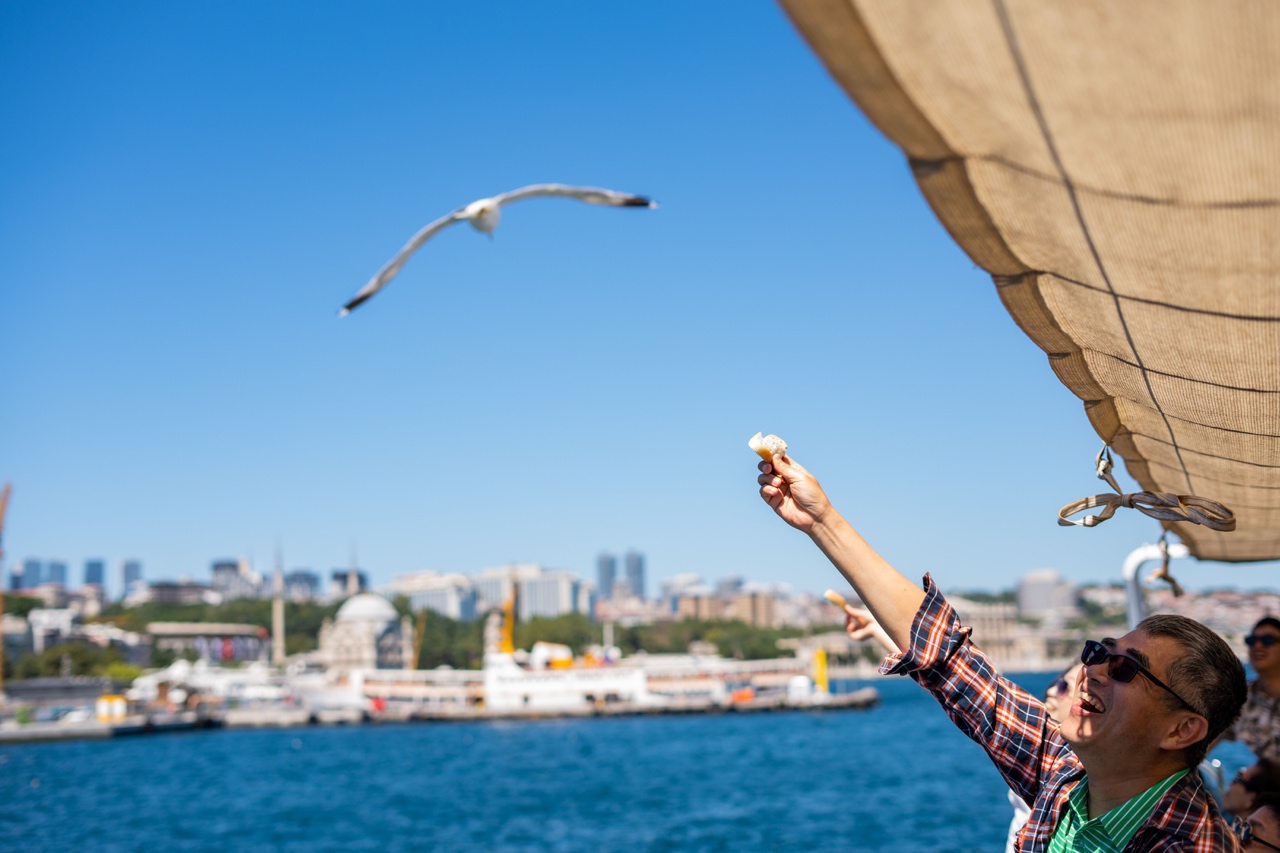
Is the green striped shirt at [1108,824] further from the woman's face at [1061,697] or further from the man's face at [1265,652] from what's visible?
the man's face at [1265,652]

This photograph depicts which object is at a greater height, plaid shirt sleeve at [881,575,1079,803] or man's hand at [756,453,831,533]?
man's hand at [756,453,831,533]

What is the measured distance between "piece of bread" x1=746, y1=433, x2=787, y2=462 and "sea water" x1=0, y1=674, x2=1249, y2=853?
2047 centimetres

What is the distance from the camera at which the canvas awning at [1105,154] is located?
883 millimetres

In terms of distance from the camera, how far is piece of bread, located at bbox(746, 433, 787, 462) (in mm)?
1717

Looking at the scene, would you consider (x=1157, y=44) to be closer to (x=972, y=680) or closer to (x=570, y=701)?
(x=972, y=680)

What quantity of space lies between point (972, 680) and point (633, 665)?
6941cm

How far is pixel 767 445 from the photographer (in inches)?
67.9

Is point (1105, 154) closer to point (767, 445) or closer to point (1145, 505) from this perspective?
point (767, 445)

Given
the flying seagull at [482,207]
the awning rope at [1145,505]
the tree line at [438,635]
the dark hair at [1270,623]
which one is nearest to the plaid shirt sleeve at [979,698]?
the awning rope at [1145,505]

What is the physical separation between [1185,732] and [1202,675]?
8 centimetres

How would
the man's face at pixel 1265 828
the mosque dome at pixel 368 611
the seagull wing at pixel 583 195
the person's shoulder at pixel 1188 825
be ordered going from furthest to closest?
the mosque dome at pixel 368 611 → the seagull wing at pixel 583 195 → the man's face at pixel 1265 828 → the person's shoulder at pixel 1188 825

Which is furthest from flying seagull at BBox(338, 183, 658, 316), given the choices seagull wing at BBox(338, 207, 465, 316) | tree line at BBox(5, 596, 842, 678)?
tree line at BBox(5, 596, 842, 678)

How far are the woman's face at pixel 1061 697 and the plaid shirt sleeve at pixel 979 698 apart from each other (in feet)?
0.08

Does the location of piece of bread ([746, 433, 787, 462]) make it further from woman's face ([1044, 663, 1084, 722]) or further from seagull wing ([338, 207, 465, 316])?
seagull wing ([338, 207, 465, 316])
